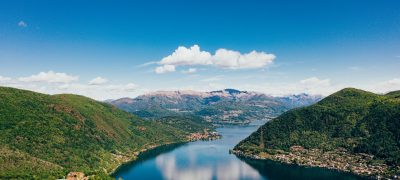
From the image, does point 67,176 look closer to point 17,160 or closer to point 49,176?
point 49,176

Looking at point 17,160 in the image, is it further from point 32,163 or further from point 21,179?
point 21,179

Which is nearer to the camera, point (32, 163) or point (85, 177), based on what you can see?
point (85, 177)

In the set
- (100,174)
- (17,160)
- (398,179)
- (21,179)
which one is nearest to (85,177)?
(100,174)

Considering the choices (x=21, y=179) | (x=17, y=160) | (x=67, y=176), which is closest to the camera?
(x=21, y=179)

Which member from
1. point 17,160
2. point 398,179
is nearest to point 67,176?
point 17,160

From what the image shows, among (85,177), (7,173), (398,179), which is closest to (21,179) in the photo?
(7,173)

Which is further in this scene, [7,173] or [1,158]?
[1,158]

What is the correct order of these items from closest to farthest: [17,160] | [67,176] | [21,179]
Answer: [21,179] < [67,176] < [17,160]
